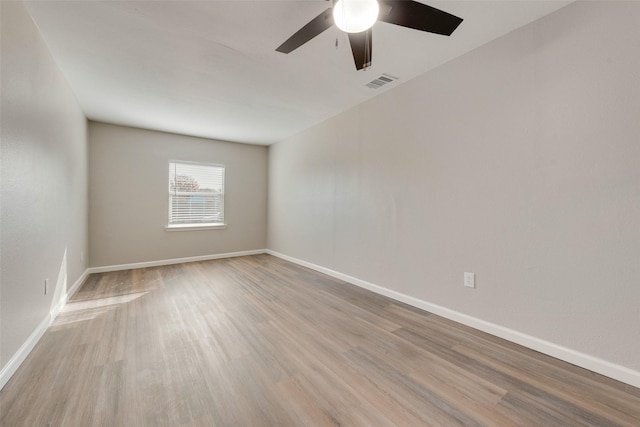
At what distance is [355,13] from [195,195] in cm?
464

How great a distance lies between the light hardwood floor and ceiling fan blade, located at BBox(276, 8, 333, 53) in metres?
2.14

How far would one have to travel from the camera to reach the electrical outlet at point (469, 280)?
7.65ft

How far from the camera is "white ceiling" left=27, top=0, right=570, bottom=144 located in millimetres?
1843

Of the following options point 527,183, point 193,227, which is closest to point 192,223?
point 193,227

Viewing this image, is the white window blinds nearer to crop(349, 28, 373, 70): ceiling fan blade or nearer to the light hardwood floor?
the light hardwood floor

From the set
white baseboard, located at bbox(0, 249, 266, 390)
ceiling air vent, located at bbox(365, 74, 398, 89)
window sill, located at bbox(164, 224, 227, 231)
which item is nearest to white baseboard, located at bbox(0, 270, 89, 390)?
white baseboard, located at bbox(0, 249, 266, 390)

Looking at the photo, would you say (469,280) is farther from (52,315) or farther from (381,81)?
(52,315)

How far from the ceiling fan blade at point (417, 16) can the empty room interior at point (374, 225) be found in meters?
0.01

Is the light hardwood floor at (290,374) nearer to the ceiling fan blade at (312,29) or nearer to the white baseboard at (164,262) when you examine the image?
the white baseboard at (164,262)

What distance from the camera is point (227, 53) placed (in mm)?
2357

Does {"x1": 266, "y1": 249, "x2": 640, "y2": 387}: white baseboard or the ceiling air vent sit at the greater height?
the ceiling air vent

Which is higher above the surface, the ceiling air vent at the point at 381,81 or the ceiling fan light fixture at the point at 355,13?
the ceiling air vent at the point at 381,81

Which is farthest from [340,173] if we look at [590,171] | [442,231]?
[590,171]

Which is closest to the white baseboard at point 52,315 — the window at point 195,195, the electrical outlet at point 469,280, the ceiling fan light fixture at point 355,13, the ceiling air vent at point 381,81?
the window at point 195,195
